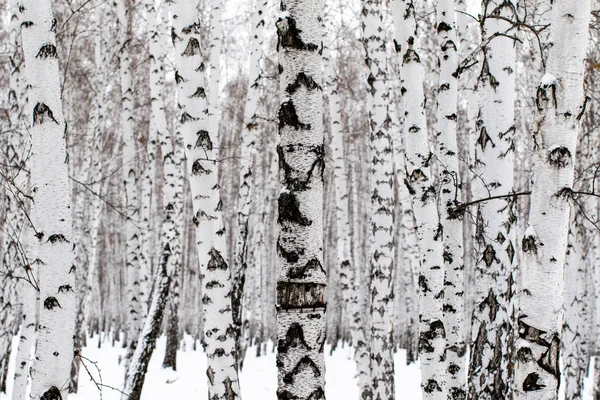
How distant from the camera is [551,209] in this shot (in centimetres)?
272

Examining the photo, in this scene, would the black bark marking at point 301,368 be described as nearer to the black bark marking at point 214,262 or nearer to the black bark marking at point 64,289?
the black bark marking at point 64,289

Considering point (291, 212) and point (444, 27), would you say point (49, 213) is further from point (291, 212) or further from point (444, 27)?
point (444, 27)

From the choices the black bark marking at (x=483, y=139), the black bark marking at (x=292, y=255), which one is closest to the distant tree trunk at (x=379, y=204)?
the black bark marking at (x=483, y=139)

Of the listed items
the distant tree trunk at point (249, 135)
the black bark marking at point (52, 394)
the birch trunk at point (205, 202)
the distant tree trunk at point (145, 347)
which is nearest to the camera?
the black bark marking at point (52, 394)

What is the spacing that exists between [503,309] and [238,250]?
4178 millimetres

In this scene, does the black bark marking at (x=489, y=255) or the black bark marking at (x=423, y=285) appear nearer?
the black bark marking at (x=423, y=285)

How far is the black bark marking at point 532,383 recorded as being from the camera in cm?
261

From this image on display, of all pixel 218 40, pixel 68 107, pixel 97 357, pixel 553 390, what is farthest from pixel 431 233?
pixel 97 357

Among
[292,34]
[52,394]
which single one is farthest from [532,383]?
[52,394]

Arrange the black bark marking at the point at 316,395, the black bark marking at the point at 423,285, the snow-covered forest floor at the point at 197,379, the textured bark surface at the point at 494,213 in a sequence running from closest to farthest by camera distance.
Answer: the black bark marking at the point at 316,395, the black bark marking at the point at 423,285, the textured bark surface at the point at 494,213, the snow-covered forest floor at the point at 197,379

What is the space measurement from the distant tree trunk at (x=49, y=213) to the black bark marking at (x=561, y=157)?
2861mm

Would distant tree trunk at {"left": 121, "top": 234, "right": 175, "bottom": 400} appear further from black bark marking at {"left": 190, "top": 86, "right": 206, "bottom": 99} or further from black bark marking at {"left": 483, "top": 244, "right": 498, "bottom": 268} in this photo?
black bark marking at {"left": 483, "top": 244, "right": 498, "bottom": 268}

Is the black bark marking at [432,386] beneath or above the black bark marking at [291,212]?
beneath

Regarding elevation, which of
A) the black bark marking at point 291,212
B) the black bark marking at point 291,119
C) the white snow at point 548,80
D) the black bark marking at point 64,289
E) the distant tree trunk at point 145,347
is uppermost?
the white snow at point 548,80
